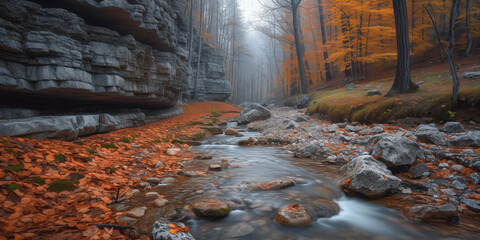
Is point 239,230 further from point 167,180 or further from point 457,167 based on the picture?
point 457,167

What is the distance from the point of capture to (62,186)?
261 centimetres

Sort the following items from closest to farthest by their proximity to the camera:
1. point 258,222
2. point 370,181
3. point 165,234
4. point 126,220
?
1. point 165,234
2. point 126,220
3. point 258,222
4. point 370,181

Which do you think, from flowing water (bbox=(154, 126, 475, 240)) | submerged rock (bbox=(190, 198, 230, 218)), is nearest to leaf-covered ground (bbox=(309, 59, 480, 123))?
flowing water (bbox=(154, 126, 475, 240))

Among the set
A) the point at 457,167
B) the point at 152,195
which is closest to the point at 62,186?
the point at 152,195

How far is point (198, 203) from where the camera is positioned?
259 centimetres

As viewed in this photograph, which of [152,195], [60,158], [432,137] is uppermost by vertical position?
[432,137]

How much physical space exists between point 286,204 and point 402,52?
29.5 ft

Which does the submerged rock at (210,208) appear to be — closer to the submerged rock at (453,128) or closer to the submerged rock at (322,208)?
the submerged rock at (322,208)

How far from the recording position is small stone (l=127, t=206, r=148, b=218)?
88.1 inches

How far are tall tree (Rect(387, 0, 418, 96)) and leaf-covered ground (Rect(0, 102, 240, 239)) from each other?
8975 millimetres

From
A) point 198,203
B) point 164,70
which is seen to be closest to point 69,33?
point 164,70

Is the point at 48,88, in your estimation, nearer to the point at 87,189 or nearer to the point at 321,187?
the point at 87,189

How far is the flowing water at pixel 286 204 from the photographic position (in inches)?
86.5

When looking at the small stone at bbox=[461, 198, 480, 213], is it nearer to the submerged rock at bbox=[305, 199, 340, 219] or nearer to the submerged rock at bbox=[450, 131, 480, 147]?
the submerged rock at bbox=[305, 199, 340, 219]
